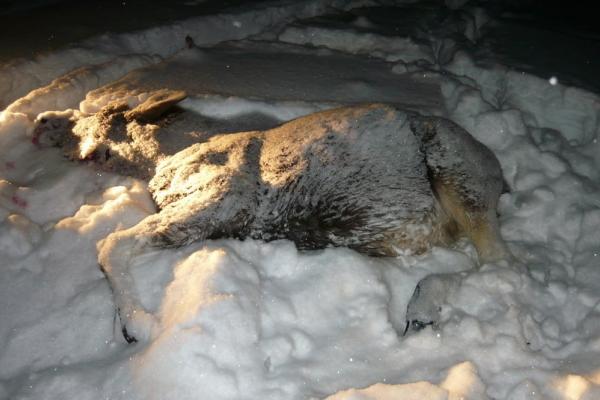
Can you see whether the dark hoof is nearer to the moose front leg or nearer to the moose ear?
the moose front leg

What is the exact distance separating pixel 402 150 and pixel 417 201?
0.35 metres

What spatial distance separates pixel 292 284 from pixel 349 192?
0.70m

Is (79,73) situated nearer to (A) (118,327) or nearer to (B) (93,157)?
(B) (93,157)

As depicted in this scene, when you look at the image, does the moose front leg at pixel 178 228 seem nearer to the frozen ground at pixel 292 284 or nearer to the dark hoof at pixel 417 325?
the frozen ground at pixel 292 284

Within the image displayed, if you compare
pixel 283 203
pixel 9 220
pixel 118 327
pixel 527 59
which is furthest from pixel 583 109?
pixel 9 220

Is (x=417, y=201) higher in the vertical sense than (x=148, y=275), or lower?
higher

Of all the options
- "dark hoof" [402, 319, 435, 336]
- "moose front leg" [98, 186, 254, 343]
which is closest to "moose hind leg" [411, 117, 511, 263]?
"dark hoof" [402, 319, 435, 336]

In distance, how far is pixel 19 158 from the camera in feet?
11.7

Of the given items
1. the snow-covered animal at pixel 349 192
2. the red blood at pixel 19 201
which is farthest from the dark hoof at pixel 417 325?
the red blood at pixel 19 201

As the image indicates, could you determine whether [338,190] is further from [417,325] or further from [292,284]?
[417,325]

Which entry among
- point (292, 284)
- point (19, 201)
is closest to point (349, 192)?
point (292, 284)

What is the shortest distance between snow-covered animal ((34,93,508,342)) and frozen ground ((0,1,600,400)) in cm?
13

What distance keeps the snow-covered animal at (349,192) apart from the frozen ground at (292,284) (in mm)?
125

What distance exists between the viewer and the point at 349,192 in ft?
8.90
